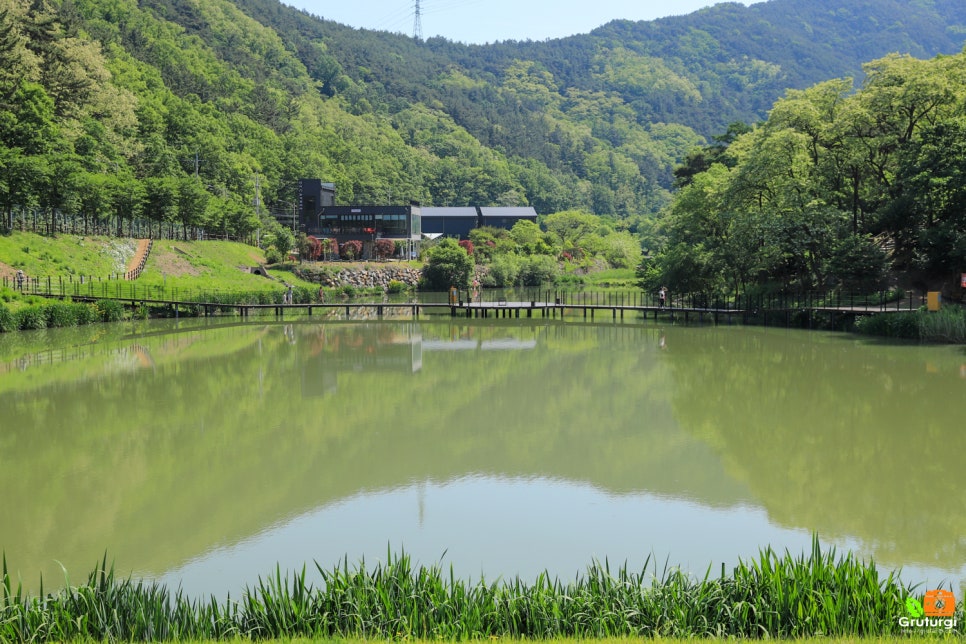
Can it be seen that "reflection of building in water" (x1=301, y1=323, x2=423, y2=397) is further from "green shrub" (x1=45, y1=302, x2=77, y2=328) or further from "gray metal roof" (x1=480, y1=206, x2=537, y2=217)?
"gray metal roof" (x1=480, y1=206, x2=537, y2=217)

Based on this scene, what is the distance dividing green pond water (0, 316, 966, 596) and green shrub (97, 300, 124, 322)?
14.1 meters

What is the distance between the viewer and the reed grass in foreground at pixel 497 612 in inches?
275

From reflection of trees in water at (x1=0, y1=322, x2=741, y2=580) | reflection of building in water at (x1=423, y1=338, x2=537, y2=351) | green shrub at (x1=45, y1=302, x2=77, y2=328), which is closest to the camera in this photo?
reflection of trees in water at (x1=0, y1=322, x2=741, y2=580)

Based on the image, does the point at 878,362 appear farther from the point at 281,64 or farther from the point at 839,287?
the point at 281,64

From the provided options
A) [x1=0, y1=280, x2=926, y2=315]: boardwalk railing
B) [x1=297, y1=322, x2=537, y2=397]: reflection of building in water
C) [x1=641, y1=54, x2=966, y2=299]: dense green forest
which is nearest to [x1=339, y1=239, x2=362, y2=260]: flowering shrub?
[x1=0, y1=280, x2=926, y2=315]: boardwalk railing

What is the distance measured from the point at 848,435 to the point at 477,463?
7.63 meters

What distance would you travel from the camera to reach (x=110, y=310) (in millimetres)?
42812

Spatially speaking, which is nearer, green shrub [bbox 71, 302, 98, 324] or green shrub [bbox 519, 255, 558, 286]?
green shrub [bbox 71, 302, 98, 324]

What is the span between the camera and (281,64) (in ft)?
598

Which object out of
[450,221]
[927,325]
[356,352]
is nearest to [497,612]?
[356,352]

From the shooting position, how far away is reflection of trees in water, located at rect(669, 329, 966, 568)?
37.0 feet

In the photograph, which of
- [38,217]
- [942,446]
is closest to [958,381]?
[942,446]

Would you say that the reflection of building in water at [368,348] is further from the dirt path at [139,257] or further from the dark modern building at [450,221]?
the dark modern building at [450,221]

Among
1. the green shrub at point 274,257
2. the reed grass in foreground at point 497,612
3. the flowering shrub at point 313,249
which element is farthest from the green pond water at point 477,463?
the flowering shrub at point 313,249
